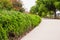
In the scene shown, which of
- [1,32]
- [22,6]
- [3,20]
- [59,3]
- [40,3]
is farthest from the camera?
[40,3]

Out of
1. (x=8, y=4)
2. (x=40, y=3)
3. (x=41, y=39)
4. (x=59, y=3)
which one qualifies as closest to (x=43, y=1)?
(x=40, y=3)

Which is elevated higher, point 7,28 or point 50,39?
point 7,28

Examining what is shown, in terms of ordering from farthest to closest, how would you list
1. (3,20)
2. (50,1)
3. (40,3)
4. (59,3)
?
(40,3) < (50,1) < (59,3) < (3,20)

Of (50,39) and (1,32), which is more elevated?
(1,32)

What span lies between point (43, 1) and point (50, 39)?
141 ft

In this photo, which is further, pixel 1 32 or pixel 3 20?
pixel 3 20

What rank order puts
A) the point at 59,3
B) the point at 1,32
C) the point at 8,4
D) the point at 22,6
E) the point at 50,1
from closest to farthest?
the point at 1,32
the point at 8,4
the point at 22,6
the point at 59,3
the point at 50,1

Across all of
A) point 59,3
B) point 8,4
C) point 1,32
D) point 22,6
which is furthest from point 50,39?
point 59,3

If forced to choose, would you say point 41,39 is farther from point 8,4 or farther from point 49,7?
point 49,7

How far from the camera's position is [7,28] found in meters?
8.75

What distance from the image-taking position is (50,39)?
11461 mm

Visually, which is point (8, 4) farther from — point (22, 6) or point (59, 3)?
point (59, 3)

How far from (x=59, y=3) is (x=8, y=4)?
2131cm

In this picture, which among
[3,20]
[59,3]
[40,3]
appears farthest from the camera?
[40,3]
